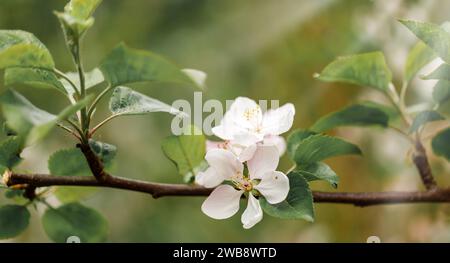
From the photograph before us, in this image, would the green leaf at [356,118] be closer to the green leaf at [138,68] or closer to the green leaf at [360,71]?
the green leaf at [360,71]

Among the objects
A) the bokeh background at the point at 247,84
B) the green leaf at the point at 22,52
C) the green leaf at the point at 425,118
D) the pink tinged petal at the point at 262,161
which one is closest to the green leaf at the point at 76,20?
the green leaf at the point at 22,52

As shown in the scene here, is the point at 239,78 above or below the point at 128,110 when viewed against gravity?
above

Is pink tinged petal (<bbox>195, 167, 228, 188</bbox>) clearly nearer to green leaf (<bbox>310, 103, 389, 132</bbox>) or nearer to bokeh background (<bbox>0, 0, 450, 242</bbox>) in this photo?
green leaf (<bbox>310, 103, 389, 132</bbox>)

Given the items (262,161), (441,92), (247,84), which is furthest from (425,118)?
(247,84)

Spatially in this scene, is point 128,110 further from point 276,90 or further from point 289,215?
point 276,90

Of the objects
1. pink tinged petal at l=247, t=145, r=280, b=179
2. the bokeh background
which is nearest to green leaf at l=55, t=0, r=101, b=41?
pink tinged petal at l=247, t=145, r=280, b=179
